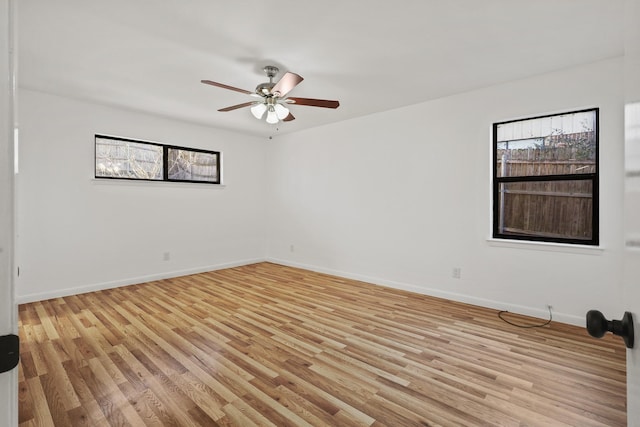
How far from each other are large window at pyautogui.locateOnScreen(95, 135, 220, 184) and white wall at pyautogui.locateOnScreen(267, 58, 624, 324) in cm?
155

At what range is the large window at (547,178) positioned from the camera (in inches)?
119

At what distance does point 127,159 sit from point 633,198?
5.32 meters

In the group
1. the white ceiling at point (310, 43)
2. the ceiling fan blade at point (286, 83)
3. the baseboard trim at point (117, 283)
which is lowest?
the baseboard trim at point (117, 283)

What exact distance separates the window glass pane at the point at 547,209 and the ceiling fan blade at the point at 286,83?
2.64 metres

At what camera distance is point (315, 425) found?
1660 mm

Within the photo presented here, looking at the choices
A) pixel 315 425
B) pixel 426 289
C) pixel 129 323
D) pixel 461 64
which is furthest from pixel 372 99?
pixel 129 323

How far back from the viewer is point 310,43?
2535 mm

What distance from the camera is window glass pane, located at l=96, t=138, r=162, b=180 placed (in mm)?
4281

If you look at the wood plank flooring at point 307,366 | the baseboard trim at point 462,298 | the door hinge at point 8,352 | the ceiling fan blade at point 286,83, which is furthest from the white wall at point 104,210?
the door hinge at point 8,352

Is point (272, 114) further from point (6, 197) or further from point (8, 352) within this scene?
point (8, 352)

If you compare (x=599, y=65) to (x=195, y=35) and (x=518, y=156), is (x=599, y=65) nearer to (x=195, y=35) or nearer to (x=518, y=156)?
(x=518, y=156)

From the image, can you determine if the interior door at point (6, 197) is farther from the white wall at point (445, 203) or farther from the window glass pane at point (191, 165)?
the window glass pane at point (191, 165)

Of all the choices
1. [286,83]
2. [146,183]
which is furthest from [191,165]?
[286,83]

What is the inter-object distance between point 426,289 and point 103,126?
16.2ft
